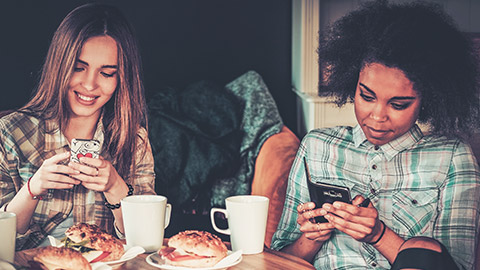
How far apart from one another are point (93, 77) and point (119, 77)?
96mm

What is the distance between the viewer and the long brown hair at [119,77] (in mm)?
1828

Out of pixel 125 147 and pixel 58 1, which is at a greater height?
pixel 58 1

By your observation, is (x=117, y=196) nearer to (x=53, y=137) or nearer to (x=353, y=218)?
(x=53, y=137)

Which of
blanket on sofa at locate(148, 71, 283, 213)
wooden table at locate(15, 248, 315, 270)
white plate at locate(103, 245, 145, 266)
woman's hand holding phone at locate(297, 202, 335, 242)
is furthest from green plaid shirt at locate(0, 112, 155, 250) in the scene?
blanket on sofa at locate(148, 71, 283, 213)

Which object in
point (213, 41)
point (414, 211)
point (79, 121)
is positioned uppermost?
point (213, 41)

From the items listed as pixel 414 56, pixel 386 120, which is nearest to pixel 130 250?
pixel 386 120

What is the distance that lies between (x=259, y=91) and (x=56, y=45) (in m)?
1.68

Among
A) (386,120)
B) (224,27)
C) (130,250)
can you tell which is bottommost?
(130,250)

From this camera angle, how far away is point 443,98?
166cm

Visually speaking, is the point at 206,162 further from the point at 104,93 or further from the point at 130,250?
the point at 130,250

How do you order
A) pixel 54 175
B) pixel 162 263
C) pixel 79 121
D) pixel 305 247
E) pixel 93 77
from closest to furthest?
pixel 162 263, pixel 54 175, pixel 305 247, pixel 93 77, pixel 79 121

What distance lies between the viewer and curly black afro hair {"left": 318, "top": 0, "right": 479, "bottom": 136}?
63.6 inches

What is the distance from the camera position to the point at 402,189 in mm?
1746

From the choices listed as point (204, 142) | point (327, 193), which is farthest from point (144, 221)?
point (204, 142)
